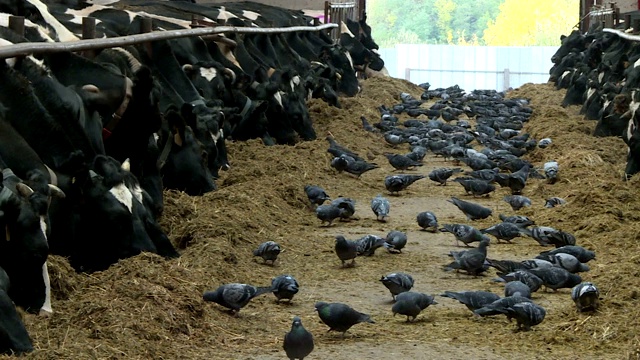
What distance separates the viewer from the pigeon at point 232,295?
6.82 meters

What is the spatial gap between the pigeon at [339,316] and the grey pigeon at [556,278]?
1759 millimetres

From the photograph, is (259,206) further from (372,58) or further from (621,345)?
(372,58)

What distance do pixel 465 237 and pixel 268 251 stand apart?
1.71 m

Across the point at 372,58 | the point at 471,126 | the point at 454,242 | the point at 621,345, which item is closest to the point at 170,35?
Answer: the point at 454,242

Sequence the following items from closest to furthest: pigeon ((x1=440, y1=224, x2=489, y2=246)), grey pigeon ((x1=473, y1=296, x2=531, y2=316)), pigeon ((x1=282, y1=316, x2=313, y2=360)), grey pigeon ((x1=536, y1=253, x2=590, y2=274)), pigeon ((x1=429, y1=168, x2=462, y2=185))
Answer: pigeon ((x1=282, y1=316, x2=313, y2=360))
grey pigeon ((x1=473, y1=296, x2=531, y2=316))
grey pigeon ((x1=536, y1=253, x2=590, y2=274))
pigeon ((x1=440, y1=224, x2=489, y2=246))
pigeon ((x1=429, y1=168, x2=462, y2=185))

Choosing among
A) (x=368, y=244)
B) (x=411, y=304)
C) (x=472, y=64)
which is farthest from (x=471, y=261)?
(x=472, y=64)

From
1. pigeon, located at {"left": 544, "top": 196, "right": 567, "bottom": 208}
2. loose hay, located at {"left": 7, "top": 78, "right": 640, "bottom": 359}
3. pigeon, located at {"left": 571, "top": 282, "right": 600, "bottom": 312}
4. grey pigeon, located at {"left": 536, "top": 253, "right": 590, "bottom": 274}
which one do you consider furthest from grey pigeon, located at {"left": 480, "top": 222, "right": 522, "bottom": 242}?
pigeon, located at {"left": 571, "top": 282, "right": 600, "bottom": 312}

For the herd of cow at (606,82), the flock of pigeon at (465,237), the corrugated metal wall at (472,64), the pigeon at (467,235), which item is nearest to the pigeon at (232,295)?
the flock of pigeon at (465,237)

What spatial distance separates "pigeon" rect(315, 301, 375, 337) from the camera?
20.9 ft

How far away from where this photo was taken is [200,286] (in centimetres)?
722

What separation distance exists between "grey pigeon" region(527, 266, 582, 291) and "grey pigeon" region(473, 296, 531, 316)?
953 millimetres

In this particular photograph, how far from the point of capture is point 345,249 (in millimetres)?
8469

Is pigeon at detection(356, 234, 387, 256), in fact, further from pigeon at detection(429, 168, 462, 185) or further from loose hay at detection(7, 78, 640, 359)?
pigeon at detection(429, 168, 462, 185)

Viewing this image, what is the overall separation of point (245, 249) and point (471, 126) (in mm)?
12729
